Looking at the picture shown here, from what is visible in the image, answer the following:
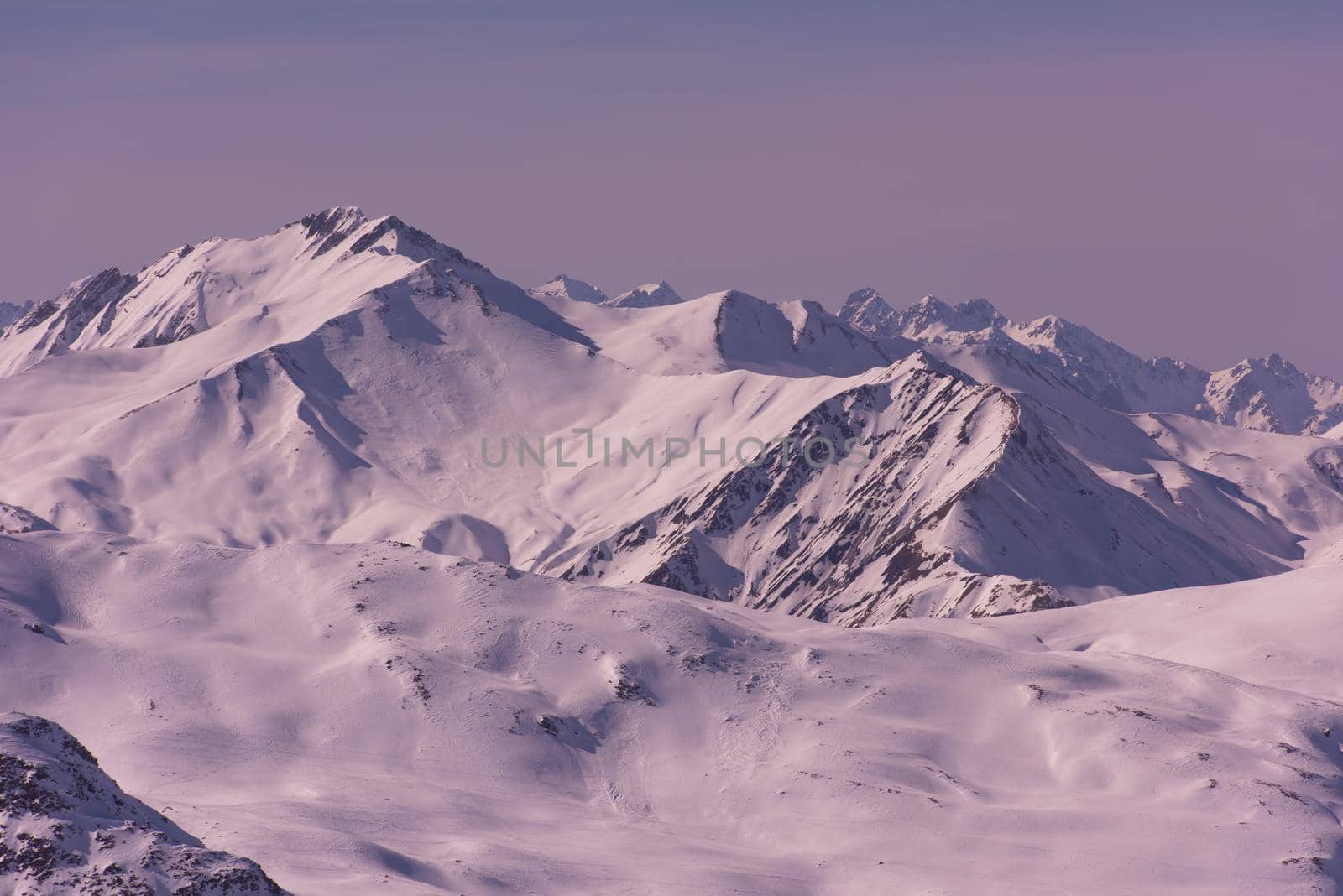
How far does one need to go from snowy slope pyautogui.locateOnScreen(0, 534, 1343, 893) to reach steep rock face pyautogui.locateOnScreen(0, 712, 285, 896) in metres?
18.0

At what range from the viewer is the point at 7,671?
117 m

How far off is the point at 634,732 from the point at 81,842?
64703 millimetres

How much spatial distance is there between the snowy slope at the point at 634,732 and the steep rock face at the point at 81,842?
18.0 m

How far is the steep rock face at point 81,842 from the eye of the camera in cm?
5831

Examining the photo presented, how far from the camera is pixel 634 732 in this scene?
4764 inches

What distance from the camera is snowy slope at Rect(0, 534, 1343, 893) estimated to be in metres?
98.7

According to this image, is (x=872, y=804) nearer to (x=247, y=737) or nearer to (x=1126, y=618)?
(x=247, y=737)

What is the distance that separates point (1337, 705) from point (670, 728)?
5812 centimetres

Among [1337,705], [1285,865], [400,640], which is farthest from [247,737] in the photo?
[1337,705]

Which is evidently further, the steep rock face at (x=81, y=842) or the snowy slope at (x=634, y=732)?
the snowy slope at (x=634, y=732)

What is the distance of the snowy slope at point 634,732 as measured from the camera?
324 feet

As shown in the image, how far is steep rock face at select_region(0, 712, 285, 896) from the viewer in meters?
58.3

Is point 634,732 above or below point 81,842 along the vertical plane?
below

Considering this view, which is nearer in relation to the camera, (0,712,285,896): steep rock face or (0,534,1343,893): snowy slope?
(0,712,285,896): steep rock face
